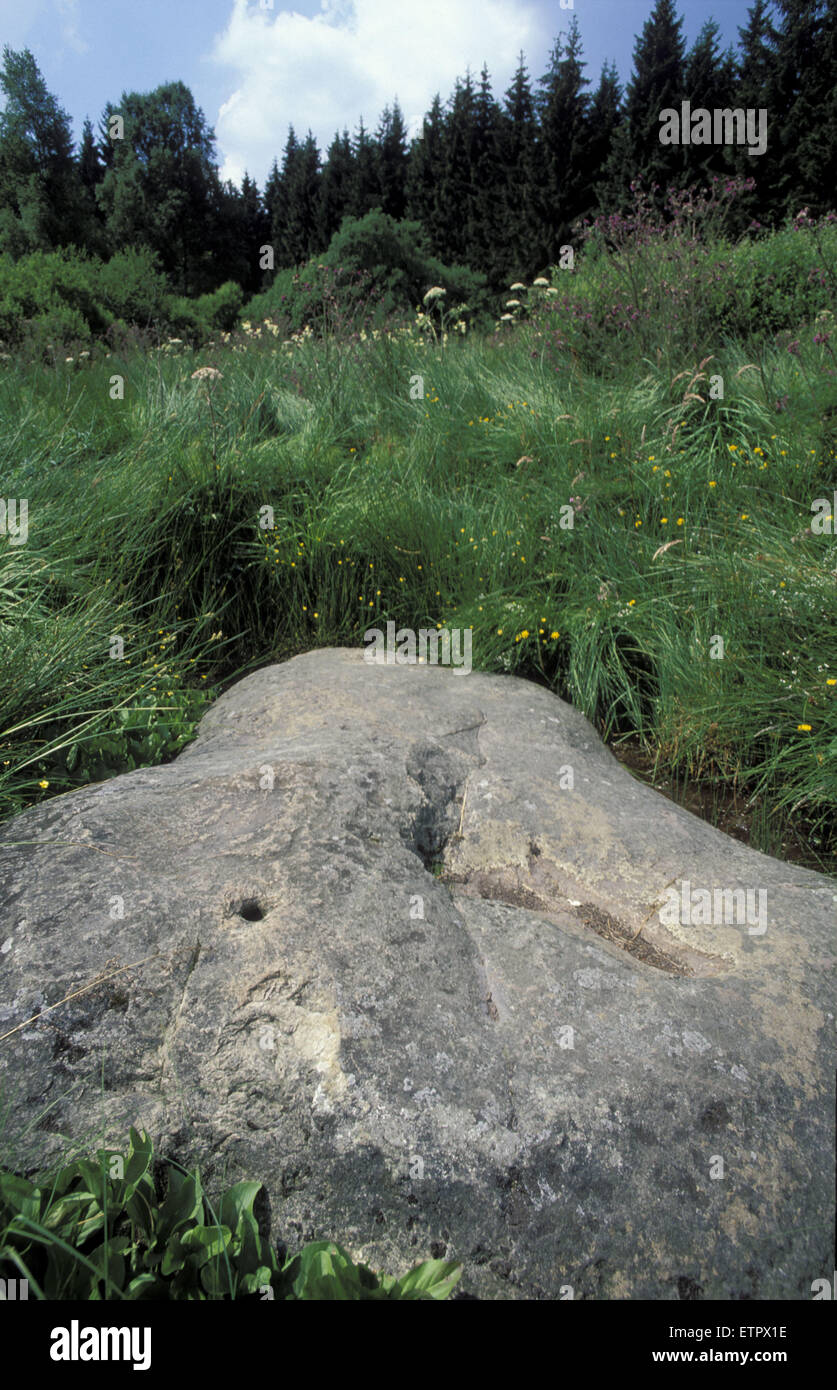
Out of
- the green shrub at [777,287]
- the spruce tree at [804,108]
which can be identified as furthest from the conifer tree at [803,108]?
the green shrub at [777,287]

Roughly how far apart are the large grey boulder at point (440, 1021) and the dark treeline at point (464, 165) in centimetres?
1517

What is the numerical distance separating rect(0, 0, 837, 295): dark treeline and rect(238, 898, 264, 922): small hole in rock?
51.3 ft

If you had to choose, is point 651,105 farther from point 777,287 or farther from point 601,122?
point 777,287

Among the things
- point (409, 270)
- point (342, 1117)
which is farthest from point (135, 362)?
point (409, 270)

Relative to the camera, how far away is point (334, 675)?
3492mm

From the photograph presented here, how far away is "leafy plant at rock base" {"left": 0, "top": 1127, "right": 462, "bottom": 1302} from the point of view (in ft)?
3.94

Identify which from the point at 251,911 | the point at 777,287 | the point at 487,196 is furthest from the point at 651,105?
the point at 251,911

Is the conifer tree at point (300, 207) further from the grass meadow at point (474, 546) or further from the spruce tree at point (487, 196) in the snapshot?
the grass meadow at point (474, 546)

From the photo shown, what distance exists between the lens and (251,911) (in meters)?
1.88

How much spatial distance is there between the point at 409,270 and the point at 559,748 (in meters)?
14.5

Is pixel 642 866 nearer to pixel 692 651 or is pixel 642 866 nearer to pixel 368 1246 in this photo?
pixel 368 1246

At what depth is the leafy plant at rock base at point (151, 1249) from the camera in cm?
120

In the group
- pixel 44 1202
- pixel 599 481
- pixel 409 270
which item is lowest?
pixel 44 1202

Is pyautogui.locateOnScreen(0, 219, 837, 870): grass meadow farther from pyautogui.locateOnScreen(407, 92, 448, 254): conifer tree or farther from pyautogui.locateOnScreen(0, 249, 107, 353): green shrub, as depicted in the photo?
pyautogui.locateOnScreen(407, 92, 448, 254): conifer tree
